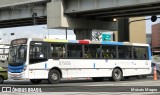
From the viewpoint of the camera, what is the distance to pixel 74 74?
25625mm

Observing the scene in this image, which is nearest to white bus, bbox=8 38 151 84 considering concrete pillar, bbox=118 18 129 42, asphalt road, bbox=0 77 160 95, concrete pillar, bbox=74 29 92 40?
asphalt road, bbox=0 77 160 95

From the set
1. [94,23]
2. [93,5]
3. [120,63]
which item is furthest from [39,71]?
[94,23]

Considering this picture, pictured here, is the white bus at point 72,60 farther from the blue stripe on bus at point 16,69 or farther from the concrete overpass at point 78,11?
the concrete overpass at point 78,11

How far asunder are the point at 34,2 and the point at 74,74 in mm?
17344

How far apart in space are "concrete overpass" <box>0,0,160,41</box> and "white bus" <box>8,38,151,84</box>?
21.9ft

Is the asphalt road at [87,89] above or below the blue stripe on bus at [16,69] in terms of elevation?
below

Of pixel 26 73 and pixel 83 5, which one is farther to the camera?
pixel 83 5

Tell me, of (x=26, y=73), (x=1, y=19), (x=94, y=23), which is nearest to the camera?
(x=26, y=73)

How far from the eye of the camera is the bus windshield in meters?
23.7

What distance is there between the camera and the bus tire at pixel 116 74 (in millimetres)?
27855

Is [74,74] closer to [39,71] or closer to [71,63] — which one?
[71,63]

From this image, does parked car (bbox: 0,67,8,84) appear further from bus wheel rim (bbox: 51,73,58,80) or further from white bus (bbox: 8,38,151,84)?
bus wheel rim (bbox: 51,73,58,80)

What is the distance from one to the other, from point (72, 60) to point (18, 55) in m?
3.75

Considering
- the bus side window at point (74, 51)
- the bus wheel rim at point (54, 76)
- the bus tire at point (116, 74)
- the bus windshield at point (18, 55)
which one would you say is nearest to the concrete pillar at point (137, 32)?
the bus tire at point (116, 74)
